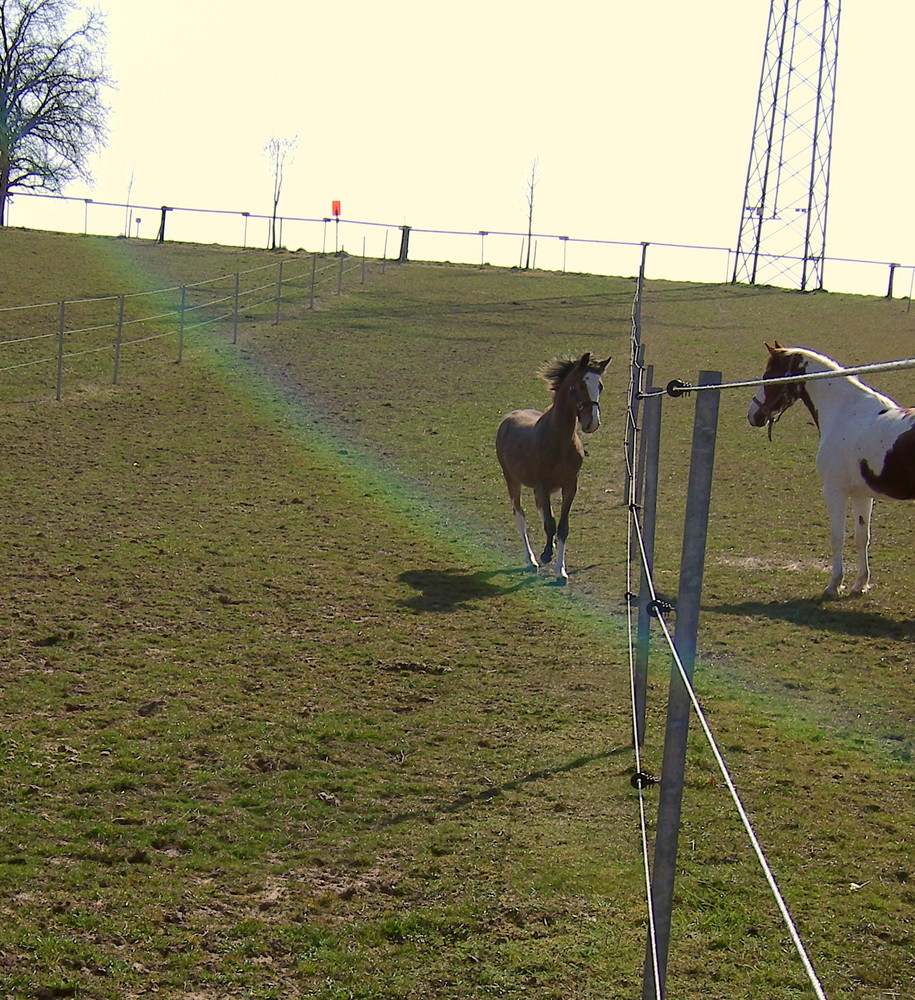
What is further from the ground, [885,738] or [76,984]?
[885,738]

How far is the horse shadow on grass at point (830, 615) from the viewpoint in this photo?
8.03 meters

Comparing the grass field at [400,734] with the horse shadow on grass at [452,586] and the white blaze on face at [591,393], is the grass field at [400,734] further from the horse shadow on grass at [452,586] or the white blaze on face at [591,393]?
the white blaze on face at [591,393]

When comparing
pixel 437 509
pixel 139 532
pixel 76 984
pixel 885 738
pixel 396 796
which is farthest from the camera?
pixel 437 509

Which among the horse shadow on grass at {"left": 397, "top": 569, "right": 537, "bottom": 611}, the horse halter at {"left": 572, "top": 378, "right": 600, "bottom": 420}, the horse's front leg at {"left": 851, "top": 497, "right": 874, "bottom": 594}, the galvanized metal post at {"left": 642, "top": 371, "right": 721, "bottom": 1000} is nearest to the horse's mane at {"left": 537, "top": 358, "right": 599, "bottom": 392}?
the horse halter at {"left": 572, "top": 378, "right": 600, "bottom": 420}

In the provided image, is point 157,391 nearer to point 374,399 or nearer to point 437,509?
point 374,399

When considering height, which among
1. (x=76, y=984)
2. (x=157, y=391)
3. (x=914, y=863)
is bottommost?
(x=76, y=984)

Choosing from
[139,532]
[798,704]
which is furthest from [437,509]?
[798,704]

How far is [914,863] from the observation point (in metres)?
4.50

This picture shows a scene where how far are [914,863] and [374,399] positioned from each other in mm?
14684

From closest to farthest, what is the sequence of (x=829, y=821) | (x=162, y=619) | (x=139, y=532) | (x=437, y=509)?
1. (x=829, y=821)
2. (x=162, y=619)
3. (x=139, y=532)
4. (x=437, y=509)

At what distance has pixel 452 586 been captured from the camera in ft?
30.6

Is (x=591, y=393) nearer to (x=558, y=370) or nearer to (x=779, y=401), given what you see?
(x=558, y=370)

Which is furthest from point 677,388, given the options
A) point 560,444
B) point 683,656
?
point 560,444

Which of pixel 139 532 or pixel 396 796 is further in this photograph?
pixel 139 532
